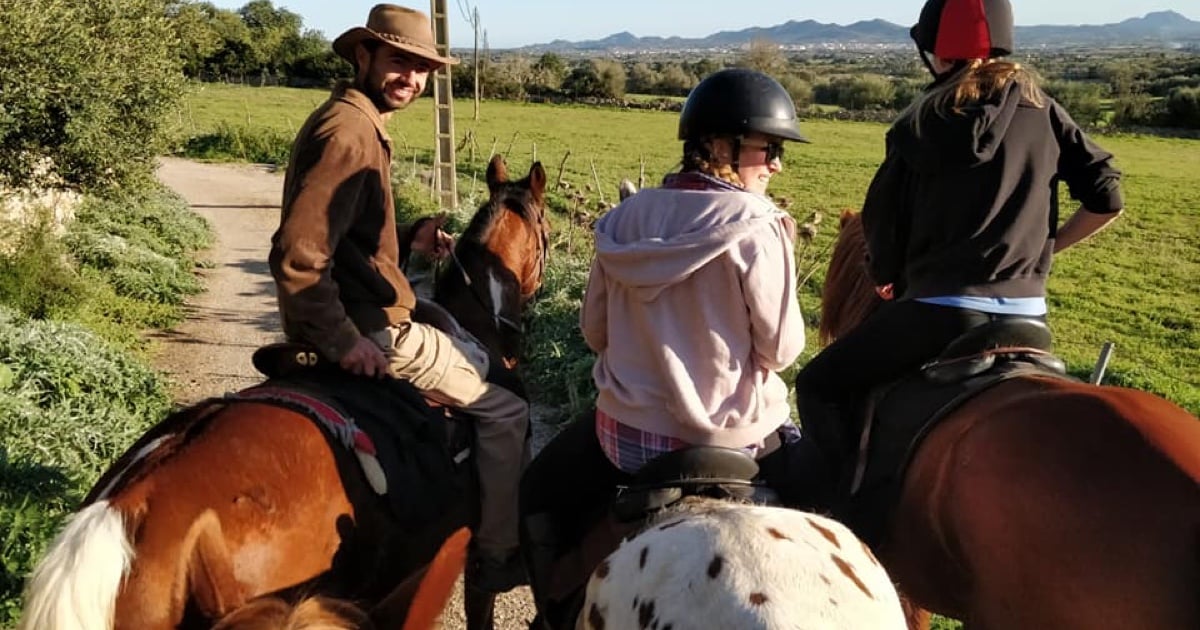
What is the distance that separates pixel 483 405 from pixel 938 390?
1.81 m

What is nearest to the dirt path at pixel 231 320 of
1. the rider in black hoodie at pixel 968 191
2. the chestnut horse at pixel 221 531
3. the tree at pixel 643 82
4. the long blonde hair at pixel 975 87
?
the chestnut horse at pixel 221 531

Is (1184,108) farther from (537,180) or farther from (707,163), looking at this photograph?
(707,163)

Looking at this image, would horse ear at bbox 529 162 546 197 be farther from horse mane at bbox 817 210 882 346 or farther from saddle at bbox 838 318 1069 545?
saddle at bbox 838 318 1069 545

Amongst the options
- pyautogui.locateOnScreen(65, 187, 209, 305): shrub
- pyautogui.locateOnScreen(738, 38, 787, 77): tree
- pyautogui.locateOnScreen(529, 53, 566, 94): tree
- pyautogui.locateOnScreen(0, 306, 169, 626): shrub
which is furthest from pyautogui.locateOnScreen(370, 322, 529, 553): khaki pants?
pyautogui.locateOnScreen(529, 53, 566, 94): tree

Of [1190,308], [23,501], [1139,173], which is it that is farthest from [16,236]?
[1139,173]

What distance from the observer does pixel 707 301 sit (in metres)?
2.58

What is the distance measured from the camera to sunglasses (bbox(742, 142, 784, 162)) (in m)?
2.75

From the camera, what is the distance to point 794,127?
2809 mm

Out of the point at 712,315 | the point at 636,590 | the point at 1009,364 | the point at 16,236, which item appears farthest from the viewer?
the point at 16,236

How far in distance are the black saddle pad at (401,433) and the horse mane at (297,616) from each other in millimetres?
741

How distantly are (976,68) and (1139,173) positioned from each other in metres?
36.5

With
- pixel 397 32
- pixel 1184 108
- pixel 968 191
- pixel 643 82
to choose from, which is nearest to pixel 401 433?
pixel 397 32

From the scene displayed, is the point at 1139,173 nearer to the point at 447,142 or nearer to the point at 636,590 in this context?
the point at 447,142

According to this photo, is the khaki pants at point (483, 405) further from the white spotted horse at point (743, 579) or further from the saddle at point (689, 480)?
the white spotted horse at point (743, 579)
